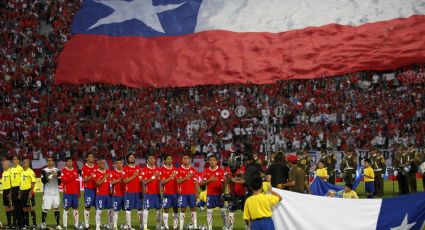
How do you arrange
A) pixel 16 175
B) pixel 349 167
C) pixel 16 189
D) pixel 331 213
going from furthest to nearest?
pixel 349 167 < pixel 16 189 < pixel 16 175 < pixel 331 213

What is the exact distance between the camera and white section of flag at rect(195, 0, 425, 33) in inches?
1331

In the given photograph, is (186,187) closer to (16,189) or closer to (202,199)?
(202,199)

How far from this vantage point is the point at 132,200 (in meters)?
25.3

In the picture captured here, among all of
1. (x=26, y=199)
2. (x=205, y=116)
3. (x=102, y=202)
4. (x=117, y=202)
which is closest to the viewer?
(x=117, y=202)

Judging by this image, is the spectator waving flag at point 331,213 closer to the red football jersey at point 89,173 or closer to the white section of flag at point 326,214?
the white section of flag at point 326,214

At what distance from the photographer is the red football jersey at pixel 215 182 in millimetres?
24328

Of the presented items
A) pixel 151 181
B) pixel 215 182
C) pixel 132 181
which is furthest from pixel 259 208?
pixel 132 181

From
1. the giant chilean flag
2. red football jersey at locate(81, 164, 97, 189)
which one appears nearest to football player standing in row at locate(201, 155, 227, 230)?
red football jersey at locate(81, 164, 97, 189)

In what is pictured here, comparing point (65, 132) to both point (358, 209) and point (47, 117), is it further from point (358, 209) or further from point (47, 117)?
point (358, 209)

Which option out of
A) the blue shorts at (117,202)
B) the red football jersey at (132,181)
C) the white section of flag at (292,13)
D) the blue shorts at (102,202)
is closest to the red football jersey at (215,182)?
the red football jersey at (132,181)

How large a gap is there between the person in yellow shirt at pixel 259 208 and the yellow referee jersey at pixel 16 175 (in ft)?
42.3

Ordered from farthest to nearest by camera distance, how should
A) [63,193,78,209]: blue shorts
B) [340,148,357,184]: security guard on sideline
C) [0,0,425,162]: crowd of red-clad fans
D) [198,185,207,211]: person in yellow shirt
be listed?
1. [0,0,425,162]: crowd of red-clad fans
2. [340,148,357,184]: security guard on sideline
3. [198,185,207,211]: person in yellow shirt
4. [63,193,78,209]: blue shorts

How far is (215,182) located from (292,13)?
13.2 m

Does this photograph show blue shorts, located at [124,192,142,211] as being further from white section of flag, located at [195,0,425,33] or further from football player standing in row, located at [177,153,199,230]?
white section of flag, located at [195,0,425,33]
